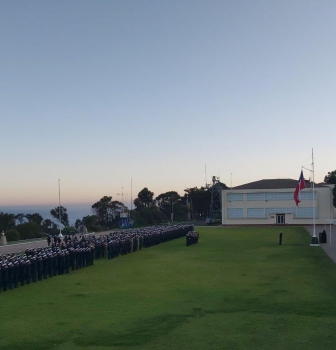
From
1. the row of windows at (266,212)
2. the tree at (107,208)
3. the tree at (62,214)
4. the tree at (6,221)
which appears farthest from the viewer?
the tree at (107,208)

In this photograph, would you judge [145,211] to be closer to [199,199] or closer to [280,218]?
[199,199]

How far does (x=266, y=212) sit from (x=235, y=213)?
134 inches

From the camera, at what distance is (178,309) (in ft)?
28.6

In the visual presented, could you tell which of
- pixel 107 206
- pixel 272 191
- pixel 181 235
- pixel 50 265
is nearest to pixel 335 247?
pixel 181 235

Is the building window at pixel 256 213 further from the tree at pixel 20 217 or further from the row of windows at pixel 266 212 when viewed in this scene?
the tree at pixel 20 217

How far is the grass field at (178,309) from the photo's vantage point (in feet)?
22.2

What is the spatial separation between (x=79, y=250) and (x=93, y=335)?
839 cm

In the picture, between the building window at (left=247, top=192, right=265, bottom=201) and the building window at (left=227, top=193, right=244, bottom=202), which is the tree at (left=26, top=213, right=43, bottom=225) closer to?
the building window at (left=227, top=193, right=244, bottom=202)

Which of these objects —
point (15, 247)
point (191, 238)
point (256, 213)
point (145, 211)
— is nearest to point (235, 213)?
point (256, 213)

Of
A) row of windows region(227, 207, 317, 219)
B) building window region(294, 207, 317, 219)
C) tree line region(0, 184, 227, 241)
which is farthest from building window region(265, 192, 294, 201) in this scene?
tree line region(0, 184, 227, 241)

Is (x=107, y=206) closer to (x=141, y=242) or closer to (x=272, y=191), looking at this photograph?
(x=272, y=191)

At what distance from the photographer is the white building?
4606 centimetres

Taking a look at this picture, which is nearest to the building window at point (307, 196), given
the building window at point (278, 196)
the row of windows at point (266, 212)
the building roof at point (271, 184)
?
the row of windows at point (266, 212)

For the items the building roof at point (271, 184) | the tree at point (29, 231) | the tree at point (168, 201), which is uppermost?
the building roof at point (271, 184)
